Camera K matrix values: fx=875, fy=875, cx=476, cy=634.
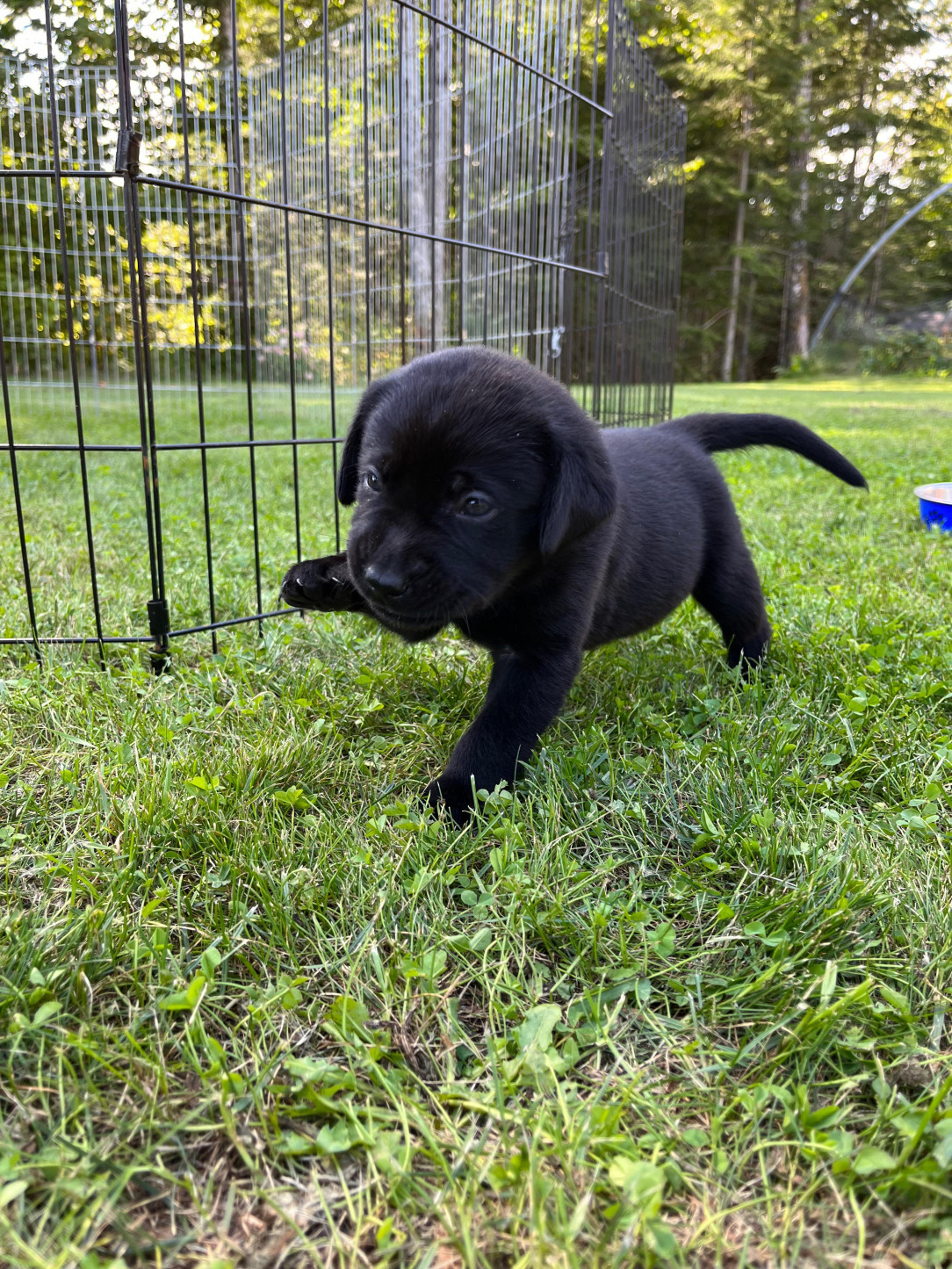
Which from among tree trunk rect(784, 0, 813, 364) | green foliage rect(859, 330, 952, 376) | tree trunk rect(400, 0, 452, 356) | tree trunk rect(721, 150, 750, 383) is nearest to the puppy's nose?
tree trunk rect(400, 0, 452, 356)

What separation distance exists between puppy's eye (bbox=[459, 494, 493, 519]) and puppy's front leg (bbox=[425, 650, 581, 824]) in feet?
1.20

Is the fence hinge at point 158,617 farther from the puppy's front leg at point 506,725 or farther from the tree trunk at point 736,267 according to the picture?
the tree trunk at point 736,267

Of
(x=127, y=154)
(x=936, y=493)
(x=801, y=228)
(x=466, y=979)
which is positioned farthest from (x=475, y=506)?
(x=801, y=228)

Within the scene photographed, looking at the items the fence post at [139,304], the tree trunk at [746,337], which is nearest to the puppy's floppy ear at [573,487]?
the fence post at [139,304]

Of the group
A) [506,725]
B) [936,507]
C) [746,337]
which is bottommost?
[506,725]

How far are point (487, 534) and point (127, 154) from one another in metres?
1.36

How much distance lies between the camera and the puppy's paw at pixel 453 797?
1.75m

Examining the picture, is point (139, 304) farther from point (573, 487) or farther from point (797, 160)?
point (797, 160)

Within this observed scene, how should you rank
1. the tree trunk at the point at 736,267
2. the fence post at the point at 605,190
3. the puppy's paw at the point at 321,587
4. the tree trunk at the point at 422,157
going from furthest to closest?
the tree trunk at the point at 736,267, the tree trunk at the point at 422,157, the fence post at the point at 605,190, the puppy's paw at the point at 321,587

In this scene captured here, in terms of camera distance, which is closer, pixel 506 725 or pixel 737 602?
pixel 506 725

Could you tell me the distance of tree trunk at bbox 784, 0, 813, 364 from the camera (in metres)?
24.6

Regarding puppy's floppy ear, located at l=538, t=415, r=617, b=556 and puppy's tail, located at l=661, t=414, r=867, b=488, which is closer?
puppy's floppy ear, located at l=538, t=415, r=617, b=556

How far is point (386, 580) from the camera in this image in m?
1.64

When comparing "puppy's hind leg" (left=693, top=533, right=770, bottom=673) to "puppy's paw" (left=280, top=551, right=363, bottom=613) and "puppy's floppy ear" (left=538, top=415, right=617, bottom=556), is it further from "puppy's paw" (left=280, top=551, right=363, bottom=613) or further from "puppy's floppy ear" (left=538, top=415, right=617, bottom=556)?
"puppy's paw" (left=280, top=551, right=363, bottom=613)
